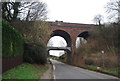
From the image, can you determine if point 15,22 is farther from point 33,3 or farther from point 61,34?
point 61,34

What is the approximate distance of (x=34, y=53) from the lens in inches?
1208

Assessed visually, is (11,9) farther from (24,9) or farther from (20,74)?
(20,74)

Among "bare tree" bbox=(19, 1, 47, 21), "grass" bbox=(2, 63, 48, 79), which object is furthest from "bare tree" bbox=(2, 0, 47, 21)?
"grass" bbox=(2, 63, 48, 79)

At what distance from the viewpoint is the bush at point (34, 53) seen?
1175 inches

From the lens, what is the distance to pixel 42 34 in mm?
36594

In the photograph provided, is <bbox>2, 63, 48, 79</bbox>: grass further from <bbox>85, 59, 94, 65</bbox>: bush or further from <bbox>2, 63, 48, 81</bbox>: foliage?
<bbox>85, 59, 94, 65</bbox>: bush

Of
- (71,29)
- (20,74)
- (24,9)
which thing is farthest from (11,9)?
(71,29)

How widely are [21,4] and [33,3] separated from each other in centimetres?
208

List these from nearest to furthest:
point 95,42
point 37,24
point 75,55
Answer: point 37,24
point 95,42
point 75,55

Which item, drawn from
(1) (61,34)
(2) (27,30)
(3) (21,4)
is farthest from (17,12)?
(1) (61,34)

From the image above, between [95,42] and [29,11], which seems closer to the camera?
[29,11]

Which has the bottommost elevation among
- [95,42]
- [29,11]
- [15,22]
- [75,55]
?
[75,55]

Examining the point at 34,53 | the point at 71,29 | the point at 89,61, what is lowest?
the point at 89,61

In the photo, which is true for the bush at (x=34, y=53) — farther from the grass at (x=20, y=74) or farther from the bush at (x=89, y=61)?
the bush at (x=89, y=61)
